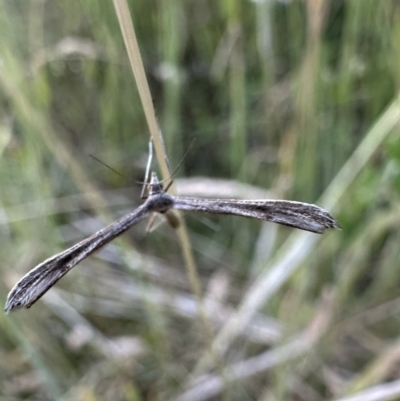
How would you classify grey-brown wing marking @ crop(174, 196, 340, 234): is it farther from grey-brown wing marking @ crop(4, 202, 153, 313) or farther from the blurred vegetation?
the blurred vegetation

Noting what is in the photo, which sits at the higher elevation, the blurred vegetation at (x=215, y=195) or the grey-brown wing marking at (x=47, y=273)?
the blurred vegetation at (x=215, y=195)

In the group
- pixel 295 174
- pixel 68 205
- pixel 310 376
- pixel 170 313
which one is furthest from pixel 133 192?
pixel 310 376

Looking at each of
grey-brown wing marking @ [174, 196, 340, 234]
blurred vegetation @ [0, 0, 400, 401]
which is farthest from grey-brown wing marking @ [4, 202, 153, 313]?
blurred vegetation @ [0, 0, 400, 401]

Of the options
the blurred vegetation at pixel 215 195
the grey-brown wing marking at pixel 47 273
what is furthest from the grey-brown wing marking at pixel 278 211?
the blurred vegetation at pixel 215 195

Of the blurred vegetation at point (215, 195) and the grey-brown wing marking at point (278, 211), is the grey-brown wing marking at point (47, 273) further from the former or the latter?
the blurred vegetation at point (215, 195)

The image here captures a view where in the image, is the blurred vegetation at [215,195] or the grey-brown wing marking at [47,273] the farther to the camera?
the blurred vegetation at [215,195]

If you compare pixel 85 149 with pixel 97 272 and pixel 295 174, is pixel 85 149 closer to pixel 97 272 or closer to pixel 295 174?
pixel 97 272

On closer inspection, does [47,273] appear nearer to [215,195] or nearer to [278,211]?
[278,211]
